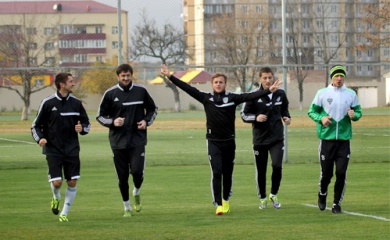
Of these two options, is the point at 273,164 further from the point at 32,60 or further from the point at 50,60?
the point at 50,60

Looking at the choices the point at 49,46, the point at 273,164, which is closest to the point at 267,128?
the point at 273,164

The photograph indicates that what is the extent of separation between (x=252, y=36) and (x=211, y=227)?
17.8m

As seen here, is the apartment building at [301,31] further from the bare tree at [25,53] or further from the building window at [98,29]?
the bare tree at [25,53]

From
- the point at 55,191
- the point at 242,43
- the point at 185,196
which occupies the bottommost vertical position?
the point at 185,196

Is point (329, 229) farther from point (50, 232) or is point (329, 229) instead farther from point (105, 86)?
point (105, 86)

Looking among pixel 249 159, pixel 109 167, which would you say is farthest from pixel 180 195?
pixel 249 159

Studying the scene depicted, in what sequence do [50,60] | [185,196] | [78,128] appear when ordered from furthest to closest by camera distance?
1. [50,60]
2. [185,196]
3. [78,128]

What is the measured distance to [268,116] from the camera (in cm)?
1437

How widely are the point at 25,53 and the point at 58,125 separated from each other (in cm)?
1288

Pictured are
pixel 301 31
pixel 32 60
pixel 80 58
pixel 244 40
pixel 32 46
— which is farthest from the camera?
pixel 301 31

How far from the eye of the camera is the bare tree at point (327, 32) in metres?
29.2

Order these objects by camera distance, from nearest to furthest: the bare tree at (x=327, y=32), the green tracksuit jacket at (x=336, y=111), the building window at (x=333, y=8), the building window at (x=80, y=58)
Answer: the green tracksuit jacket at (x=336, y=111)
the building window at (x=80, y=58)
the bare tree at (x=327, y=32)
the building window at (x=333, y=8)

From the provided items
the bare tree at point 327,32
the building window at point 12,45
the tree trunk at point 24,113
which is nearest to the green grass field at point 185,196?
the tree trunk at point 24,113

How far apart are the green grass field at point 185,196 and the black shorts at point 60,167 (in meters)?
0.60
